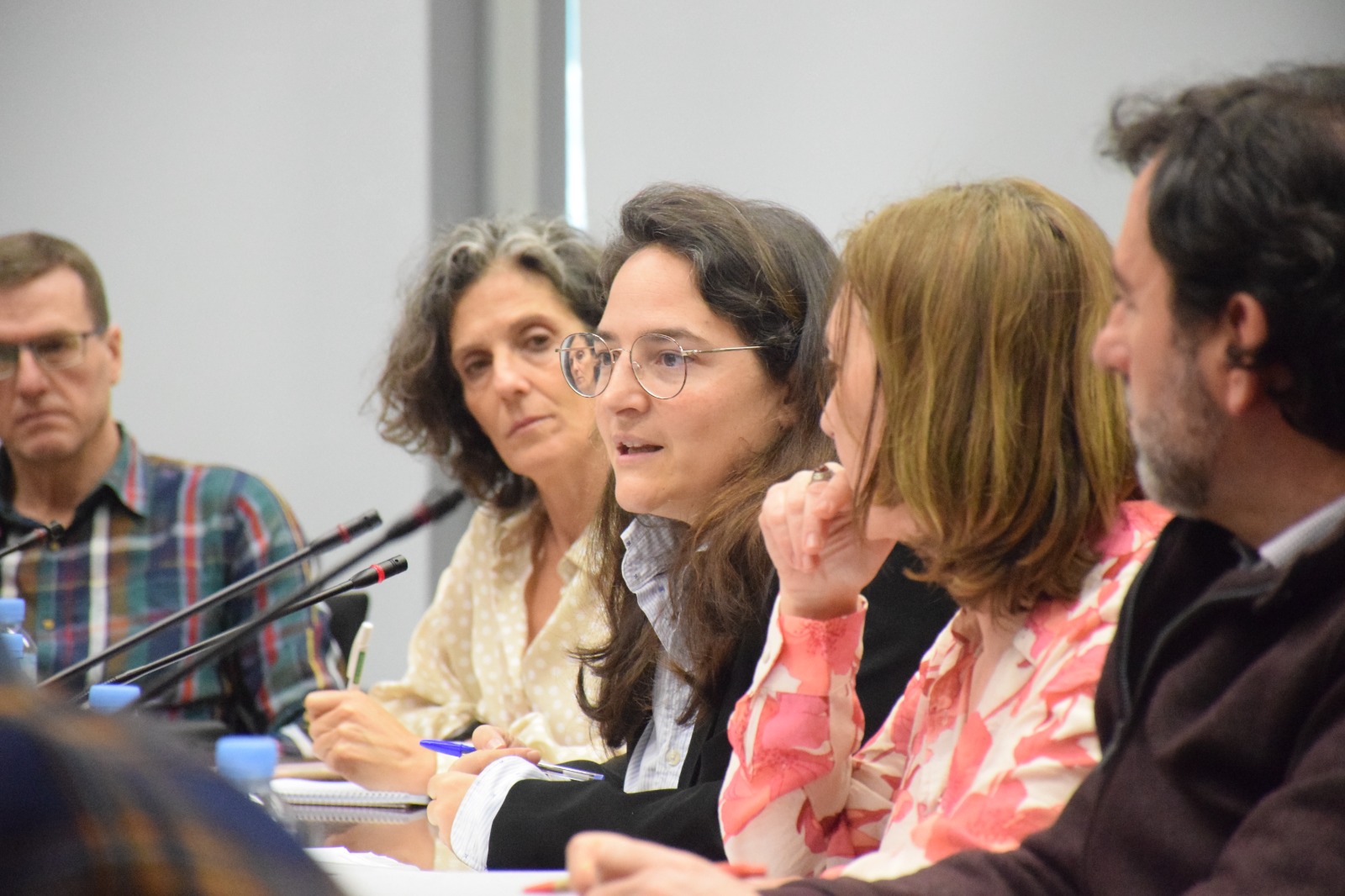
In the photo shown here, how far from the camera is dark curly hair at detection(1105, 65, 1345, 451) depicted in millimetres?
970

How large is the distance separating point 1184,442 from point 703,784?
81 centimetres

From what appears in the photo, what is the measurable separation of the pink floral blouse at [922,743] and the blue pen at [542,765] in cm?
53

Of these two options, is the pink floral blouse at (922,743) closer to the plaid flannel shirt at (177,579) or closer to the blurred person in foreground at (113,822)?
the blurred person in foreground at (113,822)

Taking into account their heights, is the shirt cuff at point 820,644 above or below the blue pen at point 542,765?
above

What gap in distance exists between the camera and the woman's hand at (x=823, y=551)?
4.79ft

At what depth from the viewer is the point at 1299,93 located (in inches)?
39.8

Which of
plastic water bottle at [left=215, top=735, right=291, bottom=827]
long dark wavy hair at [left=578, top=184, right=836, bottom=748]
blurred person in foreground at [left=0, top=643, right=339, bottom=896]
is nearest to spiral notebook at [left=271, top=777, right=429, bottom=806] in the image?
long dark wavy hair at [left=578, top=184, right=836, bottom=748]

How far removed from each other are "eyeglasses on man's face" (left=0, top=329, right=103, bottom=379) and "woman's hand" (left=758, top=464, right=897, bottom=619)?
2093 millimetres

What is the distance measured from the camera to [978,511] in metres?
1.30

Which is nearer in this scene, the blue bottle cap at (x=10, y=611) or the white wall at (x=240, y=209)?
the blue bottle cap at (x=10, y=611)

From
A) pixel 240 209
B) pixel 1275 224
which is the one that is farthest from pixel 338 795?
pixel 240 209

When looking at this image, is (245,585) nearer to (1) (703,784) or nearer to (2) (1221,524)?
(1) (703,784)

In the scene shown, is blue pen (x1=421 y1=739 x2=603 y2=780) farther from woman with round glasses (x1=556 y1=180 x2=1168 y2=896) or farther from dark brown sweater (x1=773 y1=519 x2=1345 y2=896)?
dark brown sweater (x1=773 y1=519 x2=1345 y2=896)

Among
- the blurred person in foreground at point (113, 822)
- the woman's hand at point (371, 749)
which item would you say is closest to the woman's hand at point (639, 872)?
the blurred person in foreground at point (113, 822)
